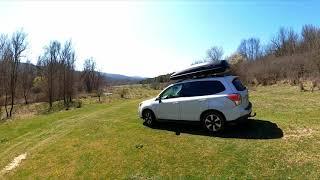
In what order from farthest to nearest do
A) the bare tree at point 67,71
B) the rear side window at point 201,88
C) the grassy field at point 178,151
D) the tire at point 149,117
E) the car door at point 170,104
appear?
the bare tree at point 67,71 < the tire at point 149,117 < the car door at point 170,104 < the rear side window at point 201,88 < the grassy field at point 178,151

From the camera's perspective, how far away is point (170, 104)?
13.1 meters

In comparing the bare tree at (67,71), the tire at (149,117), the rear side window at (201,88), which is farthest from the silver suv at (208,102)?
the bare tree at (67,71)

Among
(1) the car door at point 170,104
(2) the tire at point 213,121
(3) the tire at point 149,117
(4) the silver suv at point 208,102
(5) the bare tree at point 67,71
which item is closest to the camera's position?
(4) the silver suv at point 208,102


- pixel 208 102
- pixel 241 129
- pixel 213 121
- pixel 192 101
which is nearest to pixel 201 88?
pixel 192 101

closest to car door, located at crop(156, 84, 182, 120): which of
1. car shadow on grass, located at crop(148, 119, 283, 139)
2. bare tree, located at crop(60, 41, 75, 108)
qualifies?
car shadow on grass, located at crop(148, 119, 283, 139)

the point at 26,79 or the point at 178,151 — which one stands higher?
the point at 26,79

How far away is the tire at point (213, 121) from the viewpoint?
1174 centimetres

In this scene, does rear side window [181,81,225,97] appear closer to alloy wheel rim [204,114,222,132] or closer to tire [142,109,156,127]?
alloy wheel rim [204,114,222,132]

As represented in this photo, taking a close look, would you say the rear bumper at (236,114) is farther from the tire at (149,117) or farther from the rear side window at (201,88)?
the tire at (149,117)

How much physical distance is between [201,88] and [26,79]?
63.9m

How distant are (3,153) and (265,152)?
11.2 meters

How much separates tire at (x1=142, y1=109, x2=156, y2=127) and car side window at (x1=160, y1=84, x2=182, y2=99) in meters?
0.88

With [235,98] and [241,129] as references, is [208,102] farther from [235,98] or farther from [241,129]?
[241,129]

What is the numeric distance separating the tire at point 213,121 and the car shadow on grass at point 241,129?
0.18 meters
